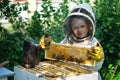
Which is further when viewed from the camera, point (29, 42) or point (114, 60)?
point (114, 60)

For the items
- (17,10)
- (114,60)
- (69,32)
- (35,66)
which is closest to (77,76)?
(35,66)

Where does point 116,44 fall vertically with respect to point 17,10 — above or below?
below

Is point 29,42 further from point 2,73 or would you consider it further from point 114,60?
point 114,60

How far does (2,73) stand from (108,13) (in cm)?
235

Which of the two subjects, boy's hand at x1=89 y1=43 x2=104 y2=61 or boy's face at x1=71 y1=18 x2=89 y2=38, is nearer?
boy's hand at x1=89 y1=43 x2=104 y2=61

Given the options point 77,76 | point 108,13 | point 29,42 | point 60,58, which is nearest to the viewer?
point 77,76

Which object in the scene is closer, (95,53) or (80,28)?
(95,53)

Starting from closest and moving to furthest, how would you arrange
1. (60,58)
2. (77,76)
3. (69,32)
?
(77,76)
(60,58)
(69,32)

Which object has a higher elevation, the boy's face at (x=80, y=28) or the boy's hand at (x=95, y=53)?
the boy's face at (x=80, y=28)

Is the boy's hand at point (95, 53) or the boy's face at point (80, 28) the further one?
the boy's face at point (80, 28)

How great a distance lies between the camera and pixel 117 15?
190 inches

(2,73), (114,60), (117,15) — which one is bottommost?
(114,60)

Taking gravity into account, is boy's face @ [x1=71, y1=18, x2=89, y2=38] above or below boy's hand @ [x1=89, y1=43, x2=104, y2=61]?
above

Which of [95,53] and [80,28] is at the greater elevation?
[80,28]
